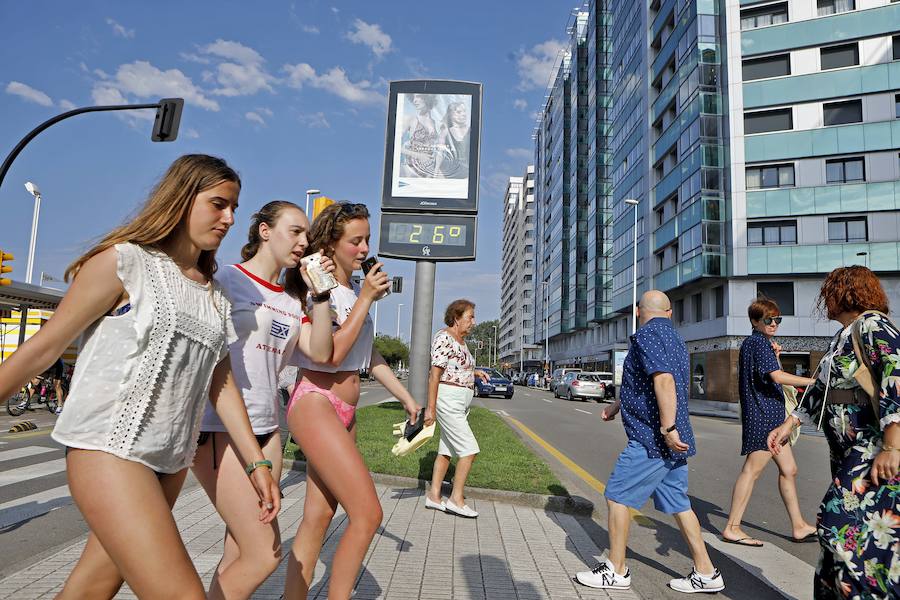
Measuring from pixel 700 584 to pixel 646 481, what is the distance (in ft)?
2.33

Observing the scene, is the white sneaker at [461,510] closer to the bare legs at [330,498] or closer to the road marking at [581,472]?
the road marking at [581,472]

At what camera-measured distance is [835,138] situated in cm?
3328

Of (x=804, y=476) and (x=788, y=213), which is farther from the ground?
(x=788, y=213)

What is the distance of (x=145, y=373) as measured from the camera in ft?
6.22

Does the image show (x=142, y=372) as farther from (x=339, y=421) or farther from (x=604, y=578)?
(x=604, y=578)

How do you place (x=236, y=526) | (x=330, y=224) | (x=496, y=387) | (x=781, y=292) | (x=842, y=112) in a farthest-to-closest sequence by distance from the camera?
(x=781, y=292) < (x=842, y=112) < (x=496, y=387) < (x=330, y=224) < (x=236, y=526)

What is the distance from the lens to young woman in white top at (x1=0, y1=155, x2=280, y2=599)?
1.77 meters

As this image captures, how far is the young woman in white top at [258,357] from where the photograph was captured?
93.2 inches

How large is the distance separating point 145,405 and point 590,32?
72.4 m

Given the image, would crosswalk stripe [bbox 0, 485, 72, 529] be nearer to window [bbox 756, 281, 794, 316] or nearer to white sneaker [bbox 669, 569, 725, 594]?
white sneaker [bbox 669, 569, 725, 594]

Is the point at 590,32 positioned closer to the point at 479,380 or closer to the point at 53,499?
the point at 479,380

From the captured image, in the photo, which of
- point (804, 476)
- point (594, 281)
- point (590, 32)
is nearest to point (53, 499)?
point (804, 476)

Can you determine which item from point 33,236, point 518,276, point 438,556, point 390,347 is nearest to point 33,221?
point 33,236

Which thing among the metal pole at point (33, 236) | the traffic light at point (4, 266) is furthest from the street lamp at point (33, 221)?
the traffic light at point (4, 266)
